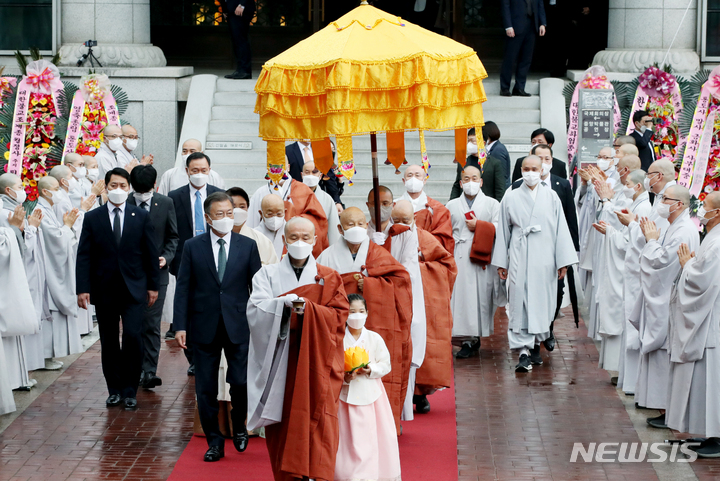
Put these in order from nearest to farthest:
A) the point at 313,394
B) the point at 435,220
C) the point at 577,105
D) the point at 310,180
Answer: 1. the point at 313,394
2. the point at 435,220
3. the point at 310,180
4. the point at 577,105

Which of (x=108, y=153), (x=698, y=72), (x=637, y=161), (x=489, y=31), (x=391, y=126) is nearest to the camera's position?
(x=391, y=126)

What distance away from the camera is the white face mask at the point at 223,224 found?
7910mm

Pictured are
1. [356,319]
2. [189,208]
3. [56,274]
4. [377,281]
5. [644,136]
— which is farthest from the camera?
[644,136]

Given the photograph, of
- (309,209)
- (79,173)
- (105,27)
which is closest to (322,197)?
(309,209)

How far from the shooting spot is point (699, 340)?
25.6 feet

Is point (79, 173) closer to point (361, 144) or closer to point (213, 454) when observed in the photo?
point (361, 144)

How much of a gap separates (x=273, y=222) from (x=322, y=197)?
5.31ft

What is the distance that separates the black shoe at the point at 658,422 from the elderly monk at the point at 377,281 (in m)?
2.27

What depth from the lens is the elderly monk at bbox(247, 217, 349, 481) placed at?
21.9ft

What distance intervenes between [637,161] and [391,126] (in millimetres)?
4062

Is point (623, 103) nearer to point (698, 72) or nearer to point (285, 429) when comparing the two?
point (698, 72)

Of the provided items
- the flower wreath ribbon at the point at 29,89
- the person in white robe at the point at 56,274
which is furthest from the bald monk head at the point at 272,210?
the flower wreath ribbon at the point at 29,89

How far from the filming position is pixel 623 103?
55.0 ft

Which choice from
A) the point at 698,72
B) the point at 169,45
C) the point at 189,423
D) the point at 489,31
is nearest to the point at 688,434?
the point at 189,423
